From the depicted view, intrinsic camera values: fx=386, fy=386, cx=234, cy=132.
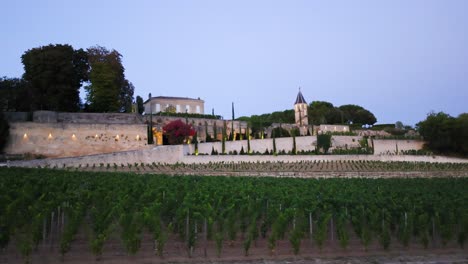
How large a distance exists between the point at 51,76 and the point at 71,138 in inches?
357

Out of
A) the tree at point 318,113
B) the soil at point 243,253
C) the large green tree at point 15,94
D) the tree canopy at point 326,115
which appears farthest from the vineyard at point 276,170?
the tree at point 318,113

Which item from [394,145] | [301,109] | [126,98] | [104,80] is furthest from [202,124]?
[301,109]

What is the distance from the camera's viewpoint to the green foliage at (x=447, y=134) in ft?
153

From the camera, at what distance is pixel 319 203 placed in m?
12.8

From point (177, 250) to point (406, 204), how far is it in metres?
7.84

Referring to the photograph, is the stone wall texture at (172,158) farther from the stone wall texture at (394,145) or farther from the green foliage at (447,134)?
the stone wall texture at (394,145)

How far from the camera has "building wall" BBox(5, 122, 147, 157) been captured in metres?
37.2

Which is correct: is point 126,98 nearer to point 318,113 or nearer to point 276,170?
point 276,170

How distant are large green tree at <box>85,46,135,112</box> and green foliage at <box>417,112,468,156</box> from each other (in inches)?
1564

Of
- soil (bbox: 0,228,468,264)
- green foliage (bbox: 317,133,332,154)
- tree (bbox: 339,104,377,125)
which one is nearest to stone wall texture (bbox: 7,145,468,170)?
green foliage (bbox: 317,133,332,154)

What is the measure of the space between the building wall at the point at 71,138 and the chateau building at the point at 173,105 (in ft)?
69.4

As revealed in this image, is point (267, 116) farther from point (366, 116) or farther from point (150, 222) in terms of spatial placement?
point (150, 222)

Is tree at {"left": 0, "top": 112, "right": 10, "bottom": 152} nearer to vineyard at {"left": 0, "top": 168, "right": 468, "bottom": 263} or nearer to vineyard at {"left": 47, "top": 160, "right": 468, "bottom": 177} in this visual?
vineyard at {"left": 47, "top": 160, "right": 468, "bottom": 177}

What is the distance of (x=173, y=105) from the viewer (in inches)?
2635
